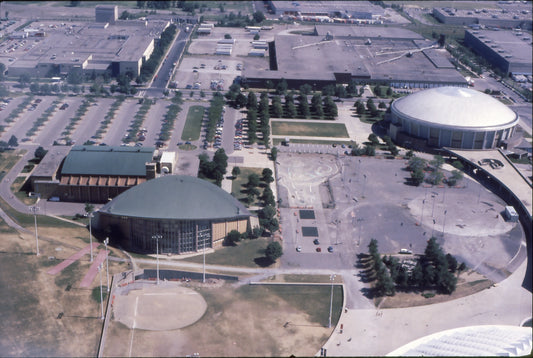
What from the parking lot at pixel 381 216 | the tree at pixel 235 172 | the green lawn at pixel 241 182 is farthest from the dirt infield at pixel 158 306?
the tree at pixel 235 172

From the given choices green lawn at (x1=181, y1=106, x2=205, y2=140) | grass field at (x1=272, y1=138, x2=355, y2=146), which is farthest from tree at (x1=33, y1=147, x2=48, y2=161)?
grass field at (x1=272, y1=138, x2=355, y2=146)

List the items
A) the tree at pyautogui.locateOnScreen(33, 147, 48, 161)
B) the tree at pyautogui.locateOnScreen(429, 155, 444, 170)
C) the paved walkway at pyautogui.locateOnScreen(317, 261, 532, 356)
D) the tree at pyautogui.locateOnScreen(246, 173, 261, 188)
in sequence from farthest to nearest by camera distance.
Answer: the tree at pyautogui.locateOnScreen(429, 155, 444, 170), the tree at pyautogui.locateOnScreen(33, 147, 48, 161), the tree at pyautogui.locateOnScreen(246, 173, 261, 188), the paved walkway at pyautogui.locateOnScreen(317, 261, 532, 356)

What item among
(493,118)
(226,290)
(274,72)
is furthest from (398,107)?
(226,290)

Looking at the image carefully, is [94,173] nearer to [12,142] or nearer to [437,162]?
[12,142]

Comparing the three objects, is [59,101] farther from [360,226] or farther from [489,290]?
[489,290]

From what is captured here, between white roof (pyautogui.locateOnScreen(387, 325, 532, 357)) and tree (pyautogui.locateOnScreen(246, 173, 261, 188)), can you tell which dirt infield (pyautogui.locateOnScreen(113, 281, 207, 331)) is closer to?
white roof (pyautogui.locateOnScreen(387, 325, 532, 357))

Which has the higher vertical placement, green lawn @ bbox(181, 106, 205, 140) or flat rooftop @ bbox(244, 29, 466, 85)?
flat rooftop @ bbox(244, 29, 466, 85)
